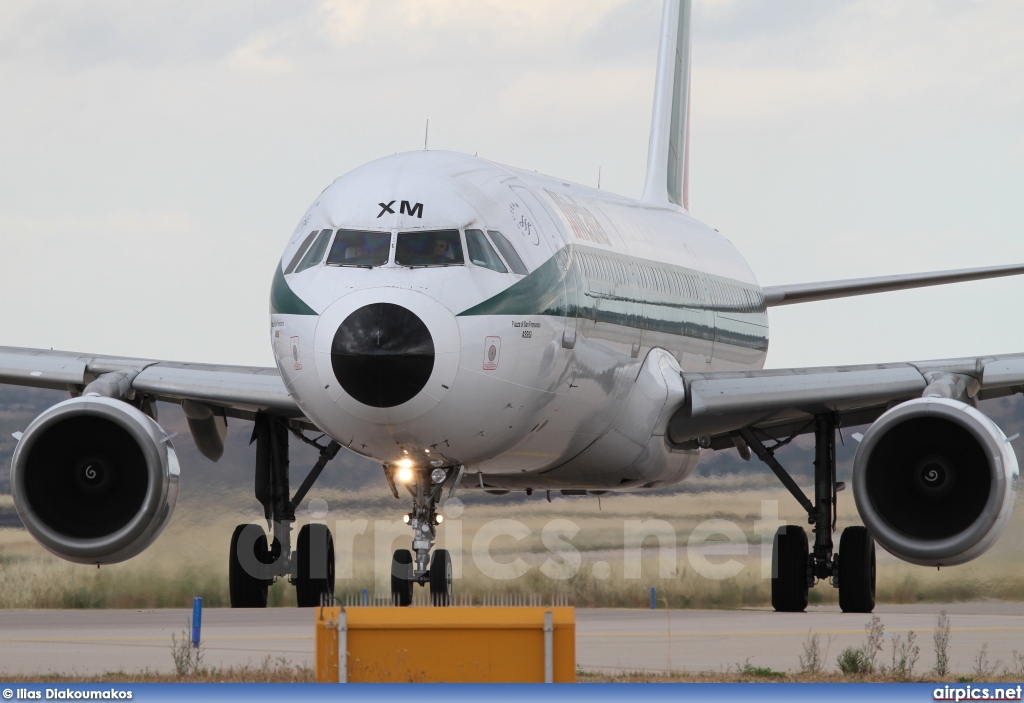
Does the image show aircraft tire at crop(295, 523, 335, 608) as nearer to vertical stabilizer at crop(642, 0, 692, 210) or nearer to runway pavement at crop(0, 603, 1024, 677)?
runway pavement at crop(0, 603, 1024, 677)

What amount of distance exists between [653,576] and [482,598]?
9.94ft

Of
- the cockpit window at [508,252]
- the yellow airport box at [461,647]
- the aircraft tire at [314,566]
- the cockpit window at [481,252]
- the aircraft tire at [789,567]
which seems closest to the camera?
the yellow airport box at [461,647]

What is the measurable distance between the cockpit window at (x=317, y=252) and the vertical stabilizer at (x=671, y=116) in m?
12.7

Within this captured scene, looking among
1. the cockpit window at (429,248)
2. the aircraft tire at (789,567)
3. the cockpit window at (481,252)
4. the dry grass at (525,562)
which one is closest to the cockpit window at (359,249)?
the cockpit window at (429,248)

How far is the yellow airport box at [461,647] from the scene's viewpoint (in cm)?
1269

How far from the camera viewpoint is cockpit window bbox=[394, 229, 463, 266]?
15.5 meters

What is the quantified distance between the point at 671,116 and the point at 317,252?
15387mm

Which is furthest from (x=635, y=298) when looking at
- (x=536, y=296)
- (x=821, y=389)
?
(x=536, y=296)

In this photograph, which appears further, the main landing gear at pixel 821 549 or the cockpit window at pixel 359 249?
the main landing gear at pixel 821 549

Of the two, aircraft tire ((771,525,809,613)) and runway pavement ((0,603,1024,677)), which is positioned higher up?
aircraft tire ((771,525,809,613))

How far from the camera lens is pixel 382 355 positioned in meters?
14.6

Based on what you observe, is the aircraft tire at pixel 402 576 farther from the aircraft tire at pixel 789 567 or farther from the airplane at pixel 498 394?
the aircraft tire at pixel 789 567

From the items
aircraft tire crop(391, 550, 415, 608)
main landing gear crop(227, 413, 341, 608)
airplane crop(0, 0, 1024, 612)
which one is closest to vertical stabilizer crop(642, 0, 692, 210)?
airplane crop(0, 0, 1024, 612)

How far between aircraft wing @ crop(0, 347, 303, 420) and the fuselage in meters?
2.55
